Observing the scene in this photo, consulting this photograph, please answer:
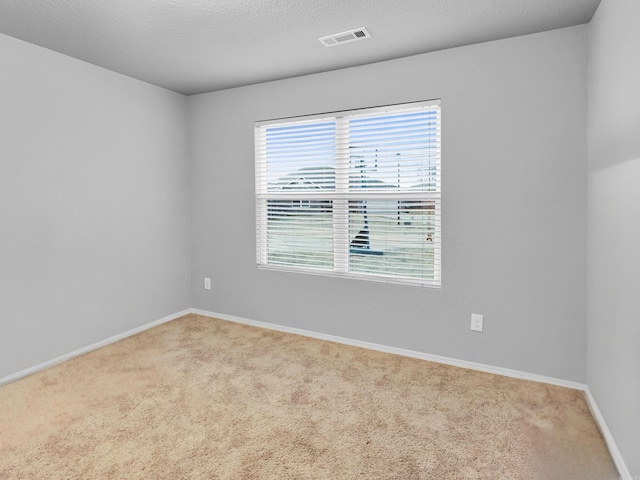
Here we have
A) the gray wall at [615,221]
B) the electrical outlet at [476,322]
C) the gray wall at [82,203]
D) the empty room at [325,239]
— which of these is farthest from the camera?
the electrical outlet at [476,322]

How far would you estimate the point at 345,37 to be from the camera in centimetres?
265

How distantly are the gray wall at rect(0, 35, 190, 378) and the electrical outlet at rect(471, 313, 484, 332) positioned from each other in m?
2.95

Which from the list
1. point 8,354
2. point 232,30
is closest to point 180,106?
point 232,30

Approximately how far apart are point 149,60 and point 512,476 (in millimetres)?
3611

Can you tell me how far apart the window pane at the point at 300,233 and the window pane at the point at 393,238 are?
0.81 feet

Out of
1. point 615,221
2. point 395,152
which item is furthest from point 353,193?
point 615,221

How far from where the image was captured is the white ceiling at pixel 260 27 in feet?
7.34

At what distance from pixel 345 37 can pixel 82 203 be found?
2.44 metres

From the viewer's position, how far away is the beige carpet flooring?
71.1 inches

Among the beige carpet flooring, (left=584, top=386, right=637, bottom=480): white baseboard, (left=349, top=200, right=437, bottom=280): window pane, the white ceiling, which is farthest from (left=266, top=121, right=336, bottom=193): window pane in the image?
(left=584, top=386, right=637, bottom=480): white baseboard

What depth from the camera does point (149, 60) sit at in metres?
3.09

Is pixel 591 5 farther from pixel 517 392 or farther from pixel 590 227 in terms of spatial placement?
pixel 517 392

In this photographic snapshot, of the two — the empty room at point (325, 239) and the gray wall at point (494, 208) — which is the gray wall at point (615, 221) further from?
the gray wall at point (494, 208)

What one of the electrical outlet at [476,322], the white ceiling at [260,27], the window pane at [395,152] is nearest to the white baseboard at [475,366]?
the electrical outlet at [476,322]
